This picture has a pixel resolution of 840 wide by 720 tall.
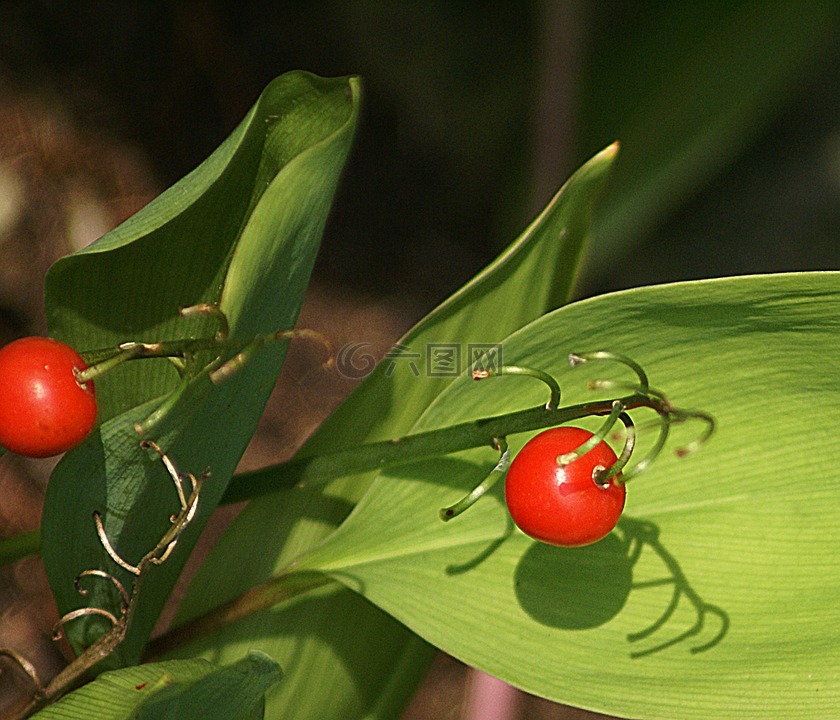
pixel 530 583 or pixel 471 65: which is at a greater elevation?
pixel 471 65

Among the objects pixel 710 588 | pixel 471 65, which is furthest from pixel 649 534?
pixel 471 65

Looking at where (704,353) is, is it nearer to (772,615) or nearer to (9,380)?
(772,615)

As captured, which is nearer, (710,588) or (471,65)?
(710,588)

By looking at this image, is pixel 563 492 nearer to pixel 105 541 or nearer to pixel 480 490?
pixel 480 490

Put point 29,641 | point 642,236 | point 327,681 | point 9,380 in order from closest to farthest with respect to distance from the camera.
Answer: point 9,380
point 327,681
point 29,641
point 642,236

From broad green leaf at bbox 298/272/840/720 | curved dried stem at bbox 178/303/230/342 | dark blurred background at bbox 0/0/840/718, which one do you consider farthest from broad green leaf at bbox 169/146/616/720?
dark blurred background at bbox 0/0/840/718

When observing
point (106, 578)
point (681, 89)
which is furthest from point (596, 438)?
point (681, 89)

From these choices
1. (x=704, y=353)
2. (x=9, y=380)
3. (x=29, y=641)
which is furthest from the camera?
(x=29, y=641)
